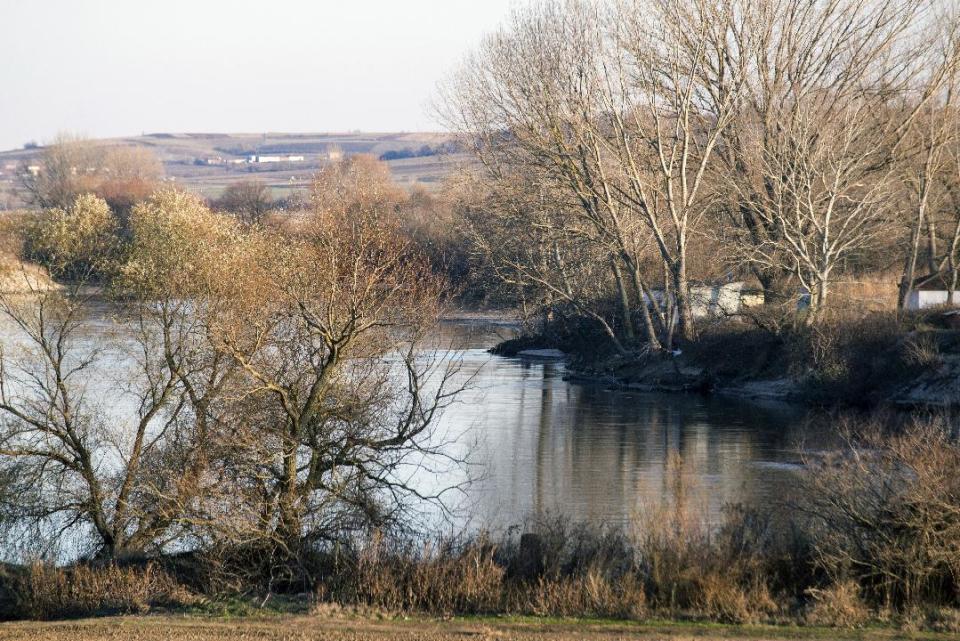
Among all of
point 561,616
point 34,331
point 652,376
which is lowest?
point 652,376

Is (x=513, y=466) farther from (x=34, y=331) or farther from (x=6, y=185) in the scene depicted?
(x=6, y=185)

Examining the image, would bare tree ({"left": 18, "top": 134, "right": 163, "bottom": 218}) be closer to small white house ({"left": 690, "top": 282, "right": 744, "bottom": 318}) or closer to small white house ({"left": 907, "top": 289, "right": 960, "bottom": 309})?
small white house ({"left": 690, "top": 282, "right": 744, "bottom": 318})

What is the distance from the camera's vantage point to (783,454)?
1040 inches

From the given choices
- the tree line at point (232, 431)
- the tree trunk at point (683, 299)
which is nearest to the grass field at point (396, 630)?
the tree line at point (232, 431)

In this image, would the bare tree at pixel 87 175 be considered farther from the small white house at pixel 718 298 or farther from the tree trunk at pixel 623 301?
the small white house at pixel 718 298

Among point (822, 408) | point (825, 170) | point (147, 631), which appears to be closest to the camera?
point (147, 631)

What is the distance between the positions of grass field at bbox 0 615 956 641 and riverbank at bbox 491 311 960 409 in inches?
678

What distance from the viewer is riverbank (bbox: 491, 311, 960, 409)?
32.6 meters

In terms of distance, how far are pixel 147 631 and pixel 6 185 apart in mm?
204455

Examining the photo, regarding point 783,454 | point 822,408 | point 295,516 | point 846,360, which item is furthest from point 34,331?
point 846,360

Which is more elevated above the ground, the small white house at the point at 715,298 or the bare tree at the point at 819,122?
the bare tree at the point at 819,122

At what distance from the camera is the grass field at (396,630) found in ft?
40.7

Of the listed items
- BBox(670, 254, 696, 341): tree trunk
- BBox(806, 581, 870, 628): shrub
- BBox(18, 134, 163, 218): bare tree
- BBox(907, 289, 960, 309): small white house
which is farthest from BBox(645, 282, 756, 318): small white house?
BBox(18, 134, 163, 218): bare tree

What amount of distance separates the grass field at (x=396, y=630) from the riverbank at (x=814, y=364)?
17.2 meters
